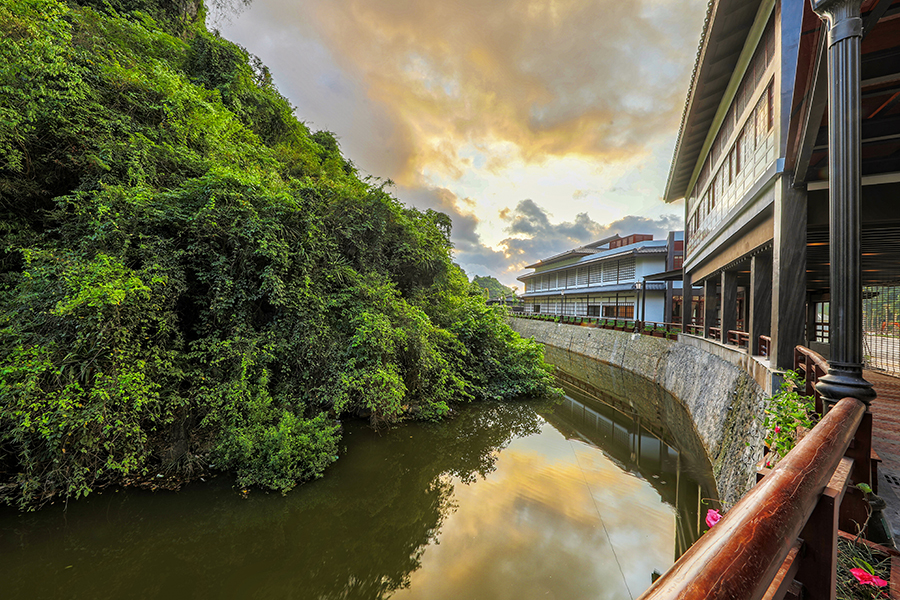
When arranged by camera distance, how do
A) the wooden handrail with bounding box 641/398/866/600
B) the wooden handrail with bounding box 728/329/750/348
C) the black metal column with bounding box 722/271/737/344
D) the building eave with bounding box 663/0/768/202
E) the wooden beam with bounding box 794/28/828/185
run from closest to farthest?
the wooden handrail with bounding box 641/398/866/600 → the wooden beam with bounding box 794/28/828/185 → the building eave with bounding box 663/0/768/202 → the wooden handrail with bounding box 728/329/750/348 → the black metal column with bounding box 722/271/737/344

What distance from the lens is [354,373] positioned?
7.41 meters

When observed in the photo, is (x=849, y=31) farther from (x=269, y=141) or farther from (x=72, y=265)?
(x=269, y=141)

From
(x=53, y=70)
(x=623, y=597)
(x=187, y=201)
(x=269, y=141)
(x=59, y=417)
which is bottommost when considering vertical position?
(x=623, y=597)

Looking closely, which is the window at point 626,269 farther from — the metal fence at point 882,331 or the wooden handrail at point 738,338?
the wooden handrail at point 738,338

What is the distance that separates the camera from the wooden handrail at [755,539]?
1.95ft

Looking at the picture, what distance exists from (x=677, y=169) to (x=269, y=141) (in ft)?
51.4

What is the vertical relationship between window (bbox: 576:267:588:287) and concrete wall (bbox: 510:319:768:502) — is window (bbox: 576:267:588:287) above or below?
above

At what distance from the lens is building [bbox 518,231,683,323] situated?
20.7 m

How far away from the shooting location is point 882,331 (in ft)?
35.0

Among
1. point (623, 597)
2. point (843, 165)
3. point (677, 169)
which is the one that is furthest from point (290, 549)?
point (677, 169)

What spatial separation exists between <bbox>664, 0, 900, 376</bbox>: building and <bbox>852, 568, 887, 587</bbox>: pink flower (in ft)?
3.69

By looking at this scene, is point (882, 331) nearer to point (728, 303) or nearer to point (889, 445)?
point (728, 303)

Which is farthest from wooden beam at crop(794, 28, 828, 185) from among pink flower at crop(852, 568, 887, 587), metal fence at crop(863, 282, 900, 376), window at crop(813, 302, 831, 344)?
window at crop(813, 302, 831, 344)

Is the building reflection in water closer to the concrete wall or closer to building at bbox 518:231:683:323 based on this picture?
the concrete wall
